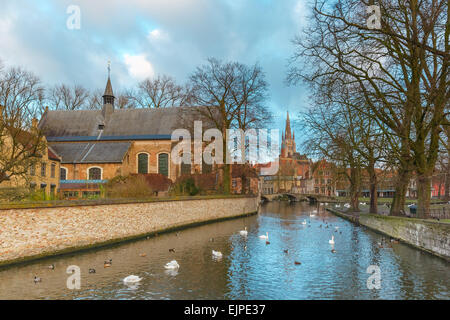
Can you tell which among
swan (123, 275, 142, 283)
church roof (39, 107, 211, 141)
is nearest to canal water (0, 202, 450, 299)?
swan (123, 275, 142, 283)

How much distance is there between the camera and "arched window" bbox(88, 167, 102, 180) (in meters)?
41.6

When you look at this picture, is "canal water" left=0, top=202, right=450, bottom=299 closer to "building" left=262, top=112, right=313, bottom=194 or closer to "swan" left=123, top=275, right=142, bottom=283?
"swan" left=123, top=275, right=142, bottom=283

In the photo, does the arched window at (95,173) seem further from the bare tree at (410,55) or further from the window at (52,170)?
the bare tree at (410,55)

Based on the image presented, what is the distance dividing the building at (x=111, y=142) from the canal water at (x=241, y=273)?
23.3 m

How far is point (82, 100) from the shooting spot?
61.9 m

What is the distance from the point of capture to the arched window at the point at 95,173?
41562 millimetres

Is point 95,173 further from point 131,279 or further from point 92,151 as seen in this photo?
point 131,279

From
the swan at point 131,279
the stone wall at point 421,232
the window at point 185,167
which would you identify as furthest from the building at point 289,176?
the swan at point 131,279

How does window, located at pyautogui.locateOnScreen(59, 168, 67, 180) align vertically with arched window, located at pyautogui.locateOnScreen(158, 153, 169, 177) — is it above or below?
below

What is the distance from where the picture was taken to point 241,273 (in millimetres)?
13844

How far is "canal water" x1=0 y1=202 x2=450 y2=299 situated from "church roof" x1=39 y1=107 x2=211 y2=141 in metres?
27.8
